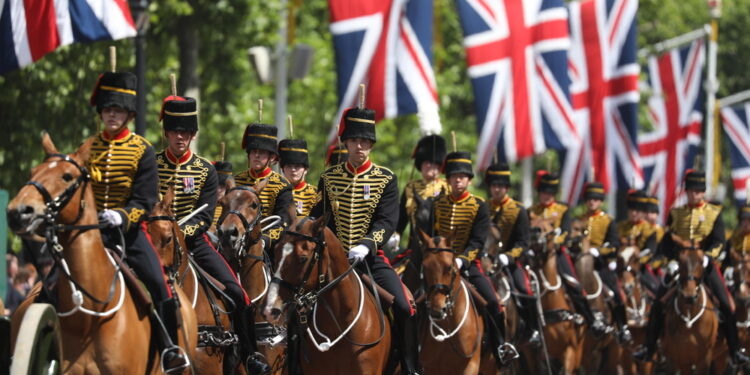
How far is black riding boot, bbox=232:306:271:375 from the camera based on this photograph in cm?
1167

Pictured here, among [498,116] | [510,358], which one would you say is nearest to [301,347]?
[510,358]

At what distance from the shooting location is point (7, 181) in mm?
19703

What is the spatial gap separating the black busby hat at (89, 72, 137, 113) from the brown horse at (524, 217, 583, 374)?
388 inches

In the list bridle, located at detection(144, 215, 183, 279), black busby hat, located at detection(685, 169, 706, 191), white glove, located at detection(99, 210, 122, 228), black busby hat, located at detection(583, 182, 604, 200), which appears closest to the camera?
white glove, located at detection(99, 210, 122, 228)

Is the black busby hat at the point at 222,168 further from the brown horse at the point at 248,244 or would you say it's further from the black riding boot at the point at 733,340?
the black riding boot at the point at 733,340

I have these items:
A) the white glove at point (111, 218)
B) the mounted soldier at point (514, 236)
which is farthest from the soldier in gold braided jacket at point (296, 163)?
the white glove at point (111, 218)

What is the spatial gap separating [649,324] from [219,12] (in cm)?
980

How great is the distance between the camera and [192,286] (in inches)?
436

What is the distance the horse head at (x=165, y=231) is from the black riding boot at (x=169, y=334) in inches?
26.0

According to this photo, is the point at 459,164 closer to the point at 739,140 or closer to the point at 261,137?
the point at 261,137

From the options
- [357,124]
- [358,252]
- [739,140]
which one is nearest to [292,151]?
[357,124]

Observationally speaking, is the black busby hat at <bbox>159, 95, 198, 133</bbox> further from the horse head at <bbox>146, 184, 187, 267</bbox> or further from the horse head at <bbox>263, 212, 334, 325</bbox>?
the horse head at <bbox>263, 212, 334, 325</bbox>

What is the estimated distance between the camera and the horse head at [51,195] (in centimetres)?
788

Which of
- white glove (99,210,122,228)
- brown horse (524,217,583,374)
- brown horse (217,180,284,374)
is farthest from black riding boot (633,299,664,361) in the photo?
white glove (99,210,122,228)
